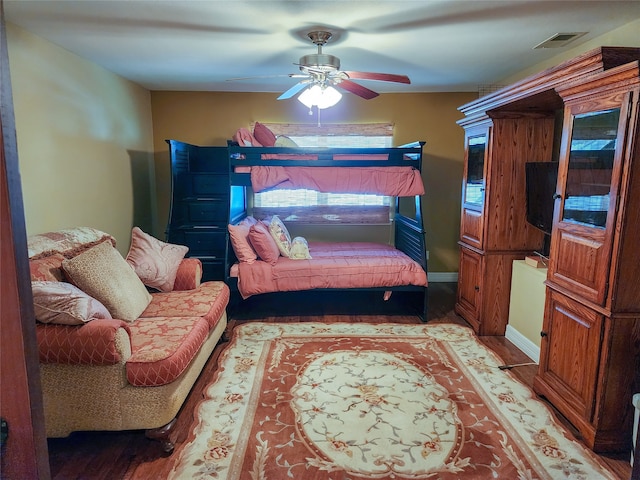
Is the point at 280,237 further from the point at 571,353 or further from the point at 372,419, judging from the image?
the point at 571,353

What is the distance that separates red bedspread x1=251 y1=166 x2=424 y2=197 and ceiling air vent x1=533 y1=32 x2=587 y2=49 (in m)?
1.39

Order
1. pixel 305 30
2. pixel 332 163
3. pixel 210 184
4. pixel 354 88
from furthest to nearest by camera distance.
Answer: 1. pixel 210 184
2. pixel 332 163
3. pixel 354 88
4. pixel 305 30

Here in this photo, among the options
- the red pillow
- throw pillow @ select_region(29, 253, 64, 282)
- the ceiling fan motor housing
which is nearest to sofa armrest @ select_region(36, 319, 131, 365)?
throw pillow @ select_region(29, 253, 64, 282)

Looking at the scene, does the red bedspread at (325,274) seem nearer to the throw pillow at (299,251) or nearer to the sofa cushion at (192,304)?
the throw pillow at (299,251)

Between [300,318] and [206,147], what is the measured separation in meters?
2.32

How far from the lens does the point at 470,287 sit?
12.1 feet

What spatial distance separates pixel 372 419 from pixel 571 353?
1.17 m

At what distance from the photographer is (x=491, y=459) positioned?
1969 millimetres

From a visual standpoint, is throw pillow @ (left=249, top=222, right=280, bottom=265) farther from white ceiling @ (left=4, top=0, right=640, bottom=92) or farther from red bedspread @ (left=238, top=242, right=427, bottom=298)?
white ceiling @ (left=4, top=0, right=640, bottom=92)

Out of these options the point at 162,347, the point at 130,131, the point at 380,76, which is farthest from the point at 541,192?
the point at 130,131

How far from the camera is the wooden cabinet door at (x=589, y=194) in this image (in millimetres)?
1934

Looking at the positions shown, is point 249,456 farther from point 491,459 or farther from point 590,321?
point 590,321

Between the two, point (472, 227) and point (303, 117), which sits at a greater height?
point (303, 117)

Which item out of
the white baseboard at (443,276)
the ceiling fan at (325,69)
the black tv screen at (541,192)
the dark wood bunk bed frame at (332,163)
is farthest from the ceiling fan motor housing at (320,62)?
the white baseboard at (443,276)
